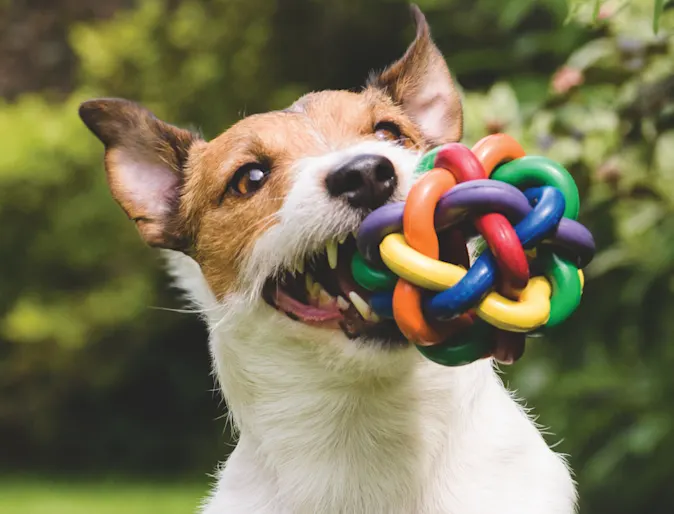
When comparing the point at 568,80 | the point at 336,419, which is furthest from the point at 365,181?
the point at 568,80

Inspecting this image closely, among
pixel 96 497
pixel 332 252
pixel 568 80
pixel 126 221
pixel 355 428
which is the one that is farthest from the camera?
pixel 126 221

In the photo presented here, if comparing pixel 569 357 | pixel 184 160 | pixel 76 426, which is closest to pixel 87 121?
pixel 184 160

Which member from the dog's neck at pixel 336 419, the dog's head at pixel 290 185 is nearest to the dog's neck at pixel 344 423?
the dog's neck at pixel 336 419

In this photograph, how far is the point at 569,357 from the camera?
5.24m

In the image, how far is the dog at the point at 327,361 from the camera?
2.83 metres

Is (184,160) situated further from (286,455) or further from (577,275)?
(577,275)

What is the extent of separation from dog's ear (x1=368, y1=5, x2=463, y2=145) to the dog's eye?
0.64 metres

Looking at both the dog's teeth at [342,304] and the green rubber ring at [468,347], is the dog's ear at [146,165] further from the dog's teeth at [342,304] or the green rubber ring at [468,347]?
the green rubber ring at [468,347]

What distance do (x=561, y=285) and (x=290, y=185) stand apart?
870 millimetres

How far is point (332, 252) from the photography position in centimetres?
284

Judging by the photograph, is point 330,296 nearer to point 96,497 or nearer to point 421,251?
point 421,251

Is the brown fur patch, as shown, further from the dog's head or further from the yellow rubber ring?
the yellow rubber ring

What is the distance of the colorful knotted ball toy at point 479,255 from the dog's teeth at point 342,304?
0.22m

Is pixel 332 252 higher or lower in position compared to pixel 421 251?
lower
